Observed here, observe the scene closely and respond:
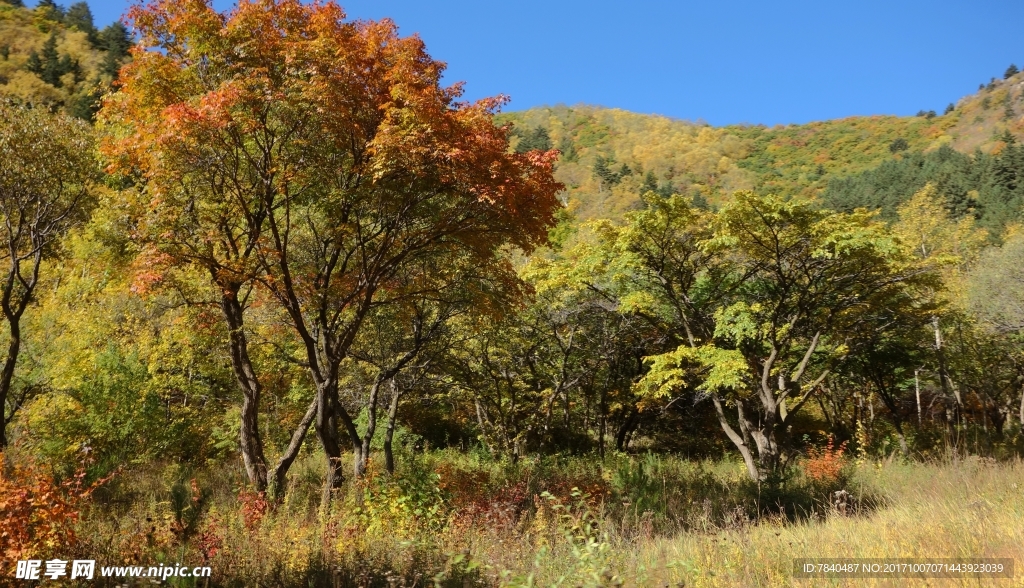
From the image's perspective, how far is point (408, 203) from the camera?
7336 millimetres

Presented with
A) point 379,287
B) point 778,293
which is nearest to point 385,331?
point 379,287

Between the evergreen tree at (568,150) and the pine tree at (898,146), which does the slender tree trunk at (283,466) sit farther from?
the pine tree at (898,146)

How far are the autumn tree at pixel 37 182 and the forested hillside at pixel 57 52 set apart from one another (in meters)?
44.4

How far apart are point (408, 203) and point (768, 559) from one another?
5.84 m

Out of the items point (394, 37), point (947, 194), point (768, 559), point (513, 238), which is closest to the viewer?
point (768, 559)

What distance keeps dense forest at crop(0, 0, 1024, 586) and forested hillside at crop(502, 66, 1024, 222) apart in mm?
47730

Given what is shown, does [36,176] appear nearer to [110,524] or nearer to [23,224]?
[23,224]

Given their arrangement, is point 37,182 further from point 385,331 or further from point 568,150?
point 568,150

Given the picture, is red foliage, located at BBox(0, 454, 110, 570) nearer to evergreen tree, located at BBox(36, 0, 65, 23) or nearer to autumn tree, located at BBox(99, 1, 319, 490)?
autumn tree, located at BBox(99, 1, 319, 490)

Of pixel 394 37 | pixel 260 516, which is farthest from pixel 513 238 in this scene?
pixel 260 516

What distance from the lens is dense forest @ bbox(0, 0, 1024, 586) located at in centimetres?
588

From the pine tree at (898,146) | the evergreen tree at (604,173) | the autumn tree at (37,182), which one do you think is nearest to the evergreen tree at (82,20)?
the evergreen tree at (604,173)

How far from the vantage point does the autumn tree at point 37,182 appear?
8.73 m

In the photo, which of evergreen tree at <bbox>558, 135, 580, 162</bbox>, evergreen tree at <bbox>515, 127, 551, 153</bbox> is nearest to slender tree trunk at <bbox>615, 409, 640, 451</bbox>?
evergreen tree at <bbox>515, 127, 551, 153</bbox>
